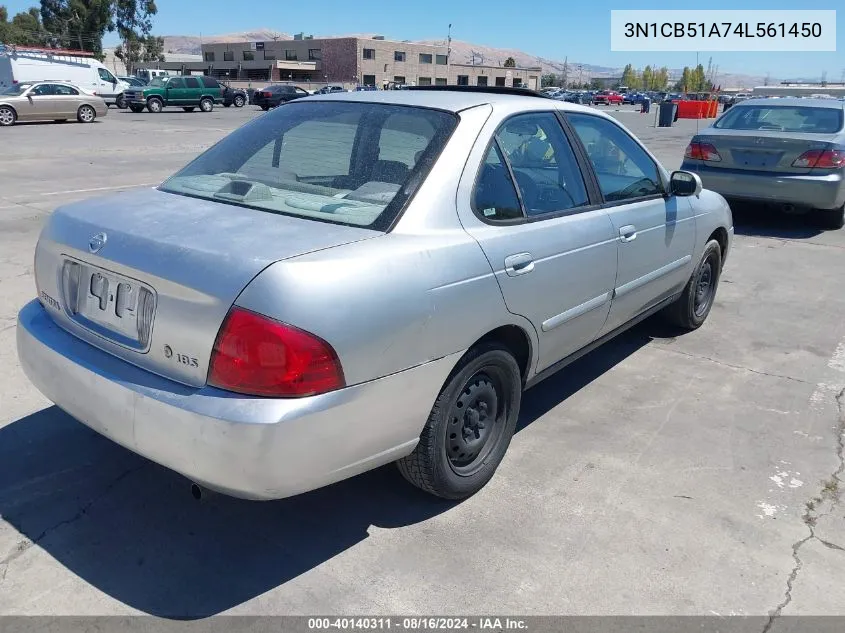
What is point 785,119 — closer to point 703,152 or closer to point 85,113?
point 703,152

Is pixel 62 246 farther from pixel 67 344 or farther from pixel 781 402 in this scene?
pixel 781 402

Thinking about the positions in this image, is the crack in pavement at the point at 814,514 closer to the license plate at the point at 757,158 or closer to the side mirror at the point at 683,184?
the side mirror at the point at 683,184

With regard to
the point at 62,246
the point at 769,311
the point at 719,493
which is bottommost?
the point at 719,493

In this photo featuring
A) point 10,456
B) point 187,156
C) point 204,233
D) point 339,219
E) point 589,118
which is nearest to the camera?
point 204,233

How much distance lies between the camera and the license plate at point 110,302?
258cm

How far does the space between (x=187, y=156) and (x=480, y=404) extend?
1430 cm

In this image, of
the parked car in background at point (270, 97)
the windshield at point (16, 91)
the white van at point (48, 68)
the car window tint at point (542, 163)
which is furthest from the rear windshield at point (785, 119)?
the parked car in background at point (270, 97)

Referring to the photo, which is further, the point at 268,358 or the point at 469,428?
the point at 469,428

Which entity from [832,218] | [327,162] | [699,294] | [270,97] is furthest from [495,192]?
[270,97]

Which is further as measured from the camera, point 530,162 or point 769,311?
point 769,311

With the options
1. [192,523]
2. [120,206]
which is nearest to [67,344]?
[120,206]

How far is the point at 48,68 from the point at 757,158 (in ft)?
108

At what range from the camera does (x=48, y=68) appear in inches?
1286

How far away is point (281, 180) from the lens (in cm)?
329
